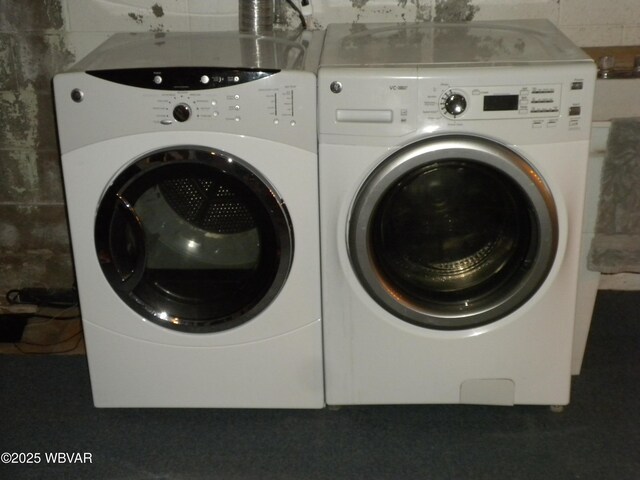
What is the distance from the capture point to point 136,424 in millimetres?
2154

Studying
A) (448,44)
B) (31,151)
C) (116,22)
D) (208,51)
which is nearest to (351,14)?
(448,44)

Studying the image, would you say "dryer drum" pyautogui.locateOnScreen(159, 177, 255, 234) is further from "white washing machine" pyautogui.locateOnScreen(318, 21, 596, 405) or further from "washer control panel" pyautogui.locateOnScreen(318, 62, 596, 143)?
"washer control panel" pyautogui.locateOnScreen(318, 62, 596, 143)

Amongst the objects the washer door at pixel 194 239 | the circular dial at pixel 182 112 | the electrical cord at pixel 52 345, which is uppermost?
the circular dial at pixel 182 112

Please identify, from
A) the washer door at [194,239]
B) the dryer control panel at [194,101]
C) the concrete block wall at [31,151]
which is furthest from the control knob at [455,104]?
the concrete block wall at [31,151]

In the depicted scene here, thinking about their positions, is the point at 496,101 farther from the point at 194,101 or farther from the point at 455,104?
the point at 194,101

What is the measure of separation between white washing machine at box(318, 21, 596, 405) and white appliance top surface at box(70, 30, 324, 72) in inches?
3.9

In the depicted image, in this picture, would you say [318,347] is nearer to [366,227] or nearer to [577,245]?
[366,227]

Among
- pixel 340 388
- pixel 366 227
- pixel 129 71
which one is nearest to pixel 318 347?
pixel 340 388

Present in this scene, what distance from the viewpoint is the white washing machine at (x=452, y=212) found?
181 cm

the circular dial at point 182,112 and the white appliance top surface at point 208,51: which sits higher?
the white appliance top surface at point 208,51

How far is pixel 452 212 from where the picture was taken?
75.9 inches

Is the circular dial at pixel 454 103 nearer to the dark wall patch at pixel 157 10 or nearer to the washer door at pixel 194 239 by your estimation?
the washer door at pixel 194 239

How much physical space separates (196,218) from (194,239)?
6cm

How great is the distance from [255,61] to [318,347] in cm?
73
